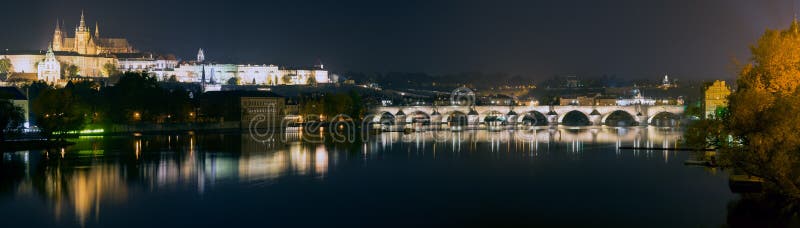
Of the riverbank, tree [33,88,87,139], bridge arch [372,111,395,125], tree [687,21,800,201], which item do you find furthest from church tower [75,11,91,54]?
tree [687,21,800,201]

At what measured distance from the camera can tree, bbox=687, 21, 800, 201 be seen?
13836 millimetres

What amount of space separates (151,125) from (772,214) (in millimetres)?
37278

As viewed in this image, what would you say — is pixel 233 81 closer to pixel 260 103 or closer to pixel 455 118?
pixel 455 118

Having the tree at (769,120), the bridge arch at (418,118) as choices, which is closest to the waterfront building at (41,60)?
the bridge arch at (418,118)

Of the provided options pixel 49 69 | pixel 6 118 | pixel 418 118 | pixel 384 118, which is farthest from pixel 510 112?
pixel 6 118

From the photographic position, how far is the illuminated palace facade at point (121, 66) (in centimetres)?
9376

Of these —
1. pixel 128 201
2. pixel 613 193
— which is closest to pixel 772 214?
pixel 613 193

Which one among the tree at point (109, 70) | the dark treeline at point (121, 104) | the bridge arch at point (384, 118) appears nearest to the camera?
the dark treeline at point (121, 104)

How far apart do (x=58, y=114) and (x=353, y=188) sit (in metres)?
19.1

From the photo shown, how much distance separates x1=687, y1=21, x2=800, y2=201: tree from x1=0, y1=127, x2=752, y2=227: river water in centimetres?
133

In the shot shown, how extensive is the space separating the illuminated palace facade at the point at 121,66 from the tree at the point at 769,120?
79.5 meters

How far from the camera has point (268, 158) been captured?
1124 inches

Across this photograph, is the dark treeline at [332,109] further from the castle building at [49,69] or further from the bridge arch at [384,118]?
the castle building at [49,69]

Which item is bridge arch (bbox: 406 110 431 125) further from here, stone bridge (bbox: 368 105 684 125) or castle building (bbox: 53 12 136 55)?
castle building (bbox: 53 12 136 55)
